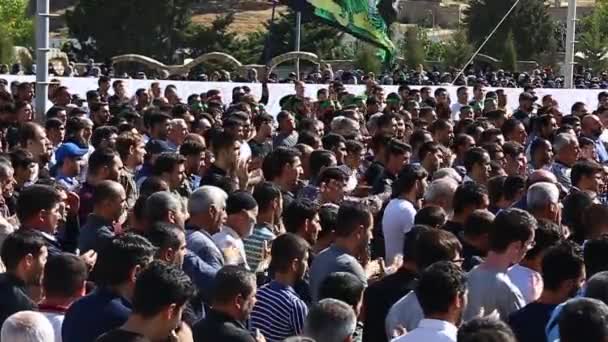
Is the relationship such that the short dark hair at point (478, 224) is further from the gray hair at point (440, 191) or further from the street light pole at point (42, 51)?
the street light pole at point (42, 51)

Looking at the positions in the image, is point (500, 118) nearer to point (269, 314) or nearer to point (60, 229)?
point (60, 229)

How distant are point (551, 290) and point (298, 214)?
2.25m

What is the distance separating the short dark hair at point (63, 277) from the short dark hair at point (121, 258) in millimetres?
106

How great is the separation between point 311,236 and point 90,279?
5.42 ft

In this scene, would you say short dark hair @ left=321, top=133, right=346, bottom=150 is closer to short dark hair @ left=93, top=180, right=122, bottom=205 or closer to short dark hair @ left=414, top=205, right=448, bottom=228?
short dark hair @ left=414, top=205, right=448, bottom=228

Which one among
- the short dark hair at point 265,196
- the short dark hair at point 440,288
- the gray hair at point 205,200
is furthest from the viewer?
the short dark hair at point 265,196

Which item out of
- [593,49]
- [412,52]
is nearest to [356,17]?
[412,52]

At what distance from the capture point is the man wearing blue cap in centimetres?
1138

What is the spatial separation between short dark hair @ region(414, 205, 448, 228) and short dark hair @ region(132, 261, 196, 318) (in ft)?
9.84

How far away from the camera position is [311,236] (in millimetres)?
9102

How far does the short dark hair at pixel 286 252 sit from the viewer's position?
777 centimetres

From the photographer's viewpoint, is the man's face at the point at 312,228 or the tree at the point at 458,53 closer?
the man's face at the point at 312,228

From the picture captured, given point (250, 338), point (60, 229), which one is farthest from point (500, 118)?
point (250, 338)

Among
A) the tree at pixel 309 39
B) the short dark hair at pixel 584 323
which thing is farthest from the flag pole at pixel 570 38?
the tree at pixel 309 39
